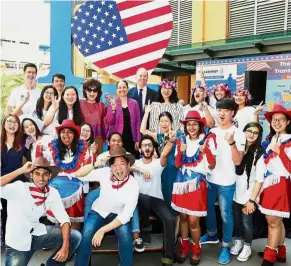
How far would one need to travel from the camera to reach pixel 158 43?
4.41 metres

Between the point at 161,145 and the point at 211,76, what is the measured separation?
616 centimetres

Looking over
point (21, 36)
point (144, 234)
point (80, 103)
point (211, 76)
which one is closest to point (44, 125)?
point (80, 103)

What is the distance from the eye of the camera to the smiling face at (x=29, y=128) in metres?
3.79

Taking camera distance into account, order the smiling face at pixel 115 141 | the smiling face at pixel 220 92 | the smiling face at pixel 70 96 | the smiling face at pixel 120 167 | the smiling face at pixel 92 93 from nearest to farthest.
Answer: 1. the smiling face at pixel 120 167
2. the smiling face at pixel 115 141
3. the smiling face at pixel 70 96
4. the smiling face at pixel 92 93
5. the smiling face at pixel 220 92

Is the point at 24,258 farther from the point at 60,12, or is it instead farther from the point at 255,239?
the point at 60,12

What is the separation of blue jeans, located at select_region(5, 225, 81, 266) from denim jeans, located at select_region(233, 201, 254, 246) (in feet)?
5.30

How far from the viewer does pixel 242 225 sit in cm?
379

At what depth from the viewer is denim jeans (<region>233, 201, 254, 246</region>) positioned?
367cm

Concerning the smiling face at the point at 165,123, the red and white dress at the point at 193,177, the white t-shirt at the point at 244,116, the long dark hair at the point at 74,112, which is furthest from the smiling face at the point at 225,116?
the long dark hair at the point at 74,112

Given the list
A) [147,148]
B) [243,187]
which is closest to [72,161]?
[147,148]

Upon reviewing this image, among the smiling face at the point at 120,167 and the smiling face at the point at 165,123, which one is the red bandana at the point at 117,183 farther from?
the smiling face at the point at 165,123

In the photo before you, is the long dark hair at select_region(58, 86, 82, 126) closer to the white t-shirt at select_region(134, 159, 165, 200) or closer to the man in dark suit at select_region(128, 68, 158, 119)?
the man in dark suit at select_region(128, 68, 158, 119)

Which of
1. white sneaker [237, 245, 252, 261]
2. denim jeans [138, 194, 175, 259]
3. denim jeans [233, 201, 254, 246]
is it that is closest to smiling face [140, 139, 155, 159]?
denim jeans [138, 194, 175, 259]

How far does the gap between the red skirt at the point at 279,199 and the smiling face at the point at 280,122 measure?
0.45 meters
